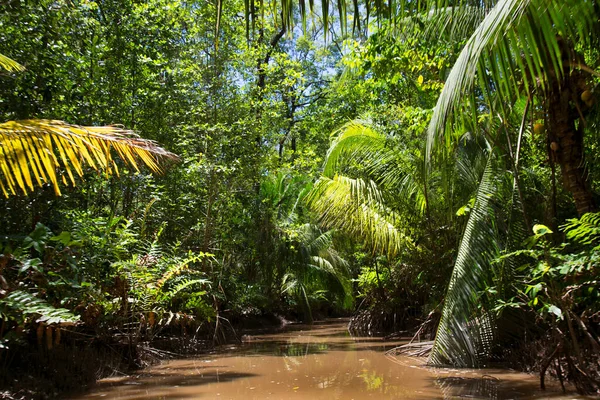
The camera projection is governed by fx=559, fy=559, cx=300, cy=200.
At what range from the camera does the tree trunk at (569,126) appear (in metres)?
5.68

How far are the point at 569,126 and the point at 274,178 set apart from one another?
12.2 metres

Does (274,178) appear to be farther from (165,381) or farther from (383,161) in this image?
(165,381)

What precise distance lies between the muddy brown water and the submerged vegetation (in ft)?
1.37

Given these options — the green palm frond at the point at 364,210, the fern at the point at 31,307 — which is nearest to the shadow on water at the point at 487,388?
the fern at the point at 31,307

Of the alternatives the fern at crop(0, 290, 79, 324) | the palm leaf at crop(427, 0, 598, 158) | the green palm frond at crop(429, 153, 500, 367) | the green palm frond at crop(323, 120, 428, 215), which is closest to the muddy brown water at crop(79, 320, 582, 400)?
the green palm frond at crop(429, 153, 500, 367)

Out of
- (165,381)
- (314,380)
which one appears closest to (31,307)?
(165,381)

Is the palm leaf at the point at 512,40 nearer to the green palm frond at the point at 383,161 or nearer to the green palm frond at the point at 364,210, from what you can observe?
the green palm frond at the point at 383,161

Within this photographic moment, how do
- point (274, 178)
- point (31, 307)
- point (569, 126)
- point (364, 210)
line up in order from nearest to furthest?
point (31, 307) → point (569, 126) → point (364, 210) → point (274, 178)

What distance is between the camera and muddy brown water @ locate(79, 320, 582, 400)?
6.32 m

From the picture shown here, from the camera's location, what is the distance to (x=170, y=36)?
1189 cm

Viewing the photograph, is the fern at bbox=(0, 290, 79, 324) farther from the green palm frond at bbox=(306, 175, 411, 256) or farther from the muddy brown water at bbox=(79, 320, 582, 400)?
the green palm frond at bbox=(306, 175, 411, 256)

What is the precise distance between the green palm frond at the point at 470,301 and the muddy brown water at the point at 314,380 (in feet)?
0.86

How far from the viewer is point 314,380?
7383 mm

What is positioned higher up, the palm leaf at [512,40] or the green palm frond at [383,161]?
the green palm frond at [383,161]
